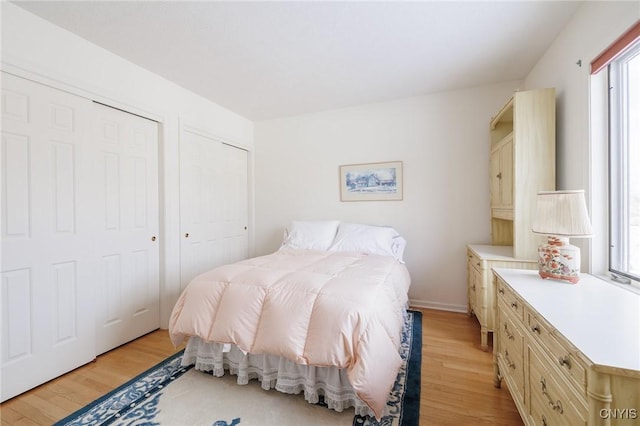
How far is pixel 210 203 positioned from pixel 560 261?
3.26 metres

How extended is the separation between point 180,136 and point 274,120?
146 centimetres

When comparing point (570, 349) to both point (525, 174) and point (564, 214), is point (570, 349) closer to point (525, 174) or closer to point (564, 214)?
point (564, 214)

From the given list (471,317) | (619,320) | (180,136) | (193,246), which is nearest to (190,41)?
(180,136)

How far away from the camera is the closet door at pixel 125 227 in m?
2.23

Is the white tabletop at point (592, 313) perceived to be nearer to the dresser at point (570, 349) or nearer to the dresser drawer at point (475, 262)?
the dresser at point (570, 349)

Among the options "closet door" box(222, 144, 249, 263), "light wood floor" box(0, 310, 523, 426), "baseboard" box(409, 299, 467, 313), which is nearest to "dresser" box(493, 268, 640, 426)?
"light wood floor" box(0, 310, 523, 426)

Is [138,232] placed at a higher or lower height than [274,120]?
lower

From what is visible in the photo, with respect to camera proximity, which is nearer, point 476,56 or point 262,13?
point 262,13

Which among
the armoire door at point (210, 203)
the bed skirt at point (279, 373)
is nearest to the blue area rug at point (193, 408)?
the bed skirt at point (279, 373)

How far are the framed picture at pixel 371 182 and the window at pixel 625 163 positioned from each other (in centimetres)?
185

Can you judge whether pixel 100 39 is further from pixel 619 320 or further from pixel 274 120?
pixel 619 320

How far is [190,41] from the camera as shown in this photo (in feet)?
6.97

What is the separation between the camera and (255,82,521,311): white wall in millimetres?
2994

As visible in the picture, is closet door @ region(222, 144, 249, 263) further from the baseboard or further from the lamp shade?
the lamp shade
